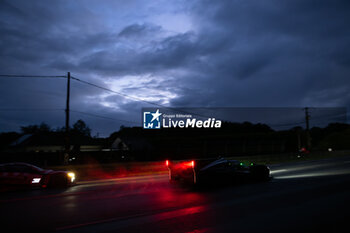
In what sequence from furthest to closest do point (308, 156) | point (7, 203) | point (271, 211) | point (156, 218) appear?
point (308, 156) → point (7, 203) → point (271, 211) → point (156, 218)

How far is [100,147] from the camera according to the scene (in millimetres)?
54906

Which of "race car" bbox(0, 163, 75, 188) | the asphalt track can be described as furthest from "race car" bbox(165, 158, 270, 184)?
"race car" bbox(0, 163, 75, 188)

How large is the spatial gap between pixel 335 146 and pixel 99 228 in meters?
71.7

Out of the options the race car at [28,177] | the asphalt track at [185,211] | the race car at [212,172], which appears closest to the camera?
the asphalt track at [185,211]

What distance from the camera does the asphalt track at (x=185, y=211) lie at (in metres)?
5.68

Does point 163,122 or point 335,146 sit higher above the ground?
point 163,122

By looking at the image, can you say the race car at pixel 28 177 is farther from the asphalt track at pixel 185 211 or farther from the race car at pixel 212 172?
the race car at pixel 212 172

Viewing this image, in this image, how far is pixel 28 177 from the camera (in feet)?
38.9

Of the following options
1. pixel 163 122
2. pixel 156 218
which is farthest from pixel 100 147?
pixel 156 218

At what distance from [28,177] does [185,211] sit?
8231 mm

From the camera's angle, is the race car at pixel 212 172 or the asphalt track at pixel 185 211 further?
the race car at pixel 212 172

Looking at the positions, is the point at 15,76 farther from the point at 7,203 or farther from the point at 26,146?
the point at 26,146

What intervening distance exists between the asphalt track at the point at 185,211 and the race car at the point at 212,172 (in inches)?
49.2

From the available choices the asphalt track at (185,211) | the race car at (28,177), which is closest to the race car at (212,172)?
the asphalt track at (185,211)
